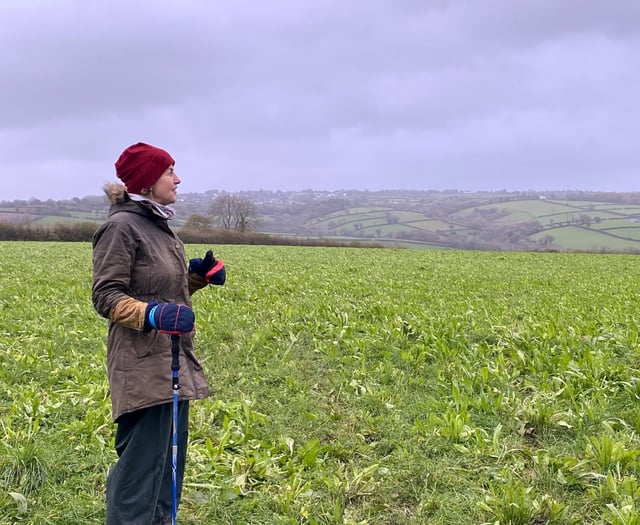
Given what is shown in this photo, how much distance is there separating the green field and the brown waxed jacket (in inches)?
58.5

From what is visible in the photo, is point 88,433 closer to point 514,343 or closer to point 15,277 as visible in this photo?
point 514,343

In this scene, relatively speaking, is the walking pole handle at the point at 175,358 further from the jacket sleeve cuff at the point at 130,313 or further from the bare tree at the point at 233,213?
the bare tree at the point at 233,213

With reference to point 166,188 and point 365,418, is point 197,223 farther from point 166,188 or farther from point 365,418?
point 166,188

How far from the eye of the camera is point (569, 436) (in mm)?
4969

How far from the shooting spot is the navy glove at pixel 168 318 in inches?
110

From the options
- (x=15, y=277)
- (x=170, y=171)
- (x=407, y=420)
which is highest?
(x=170, y=171)

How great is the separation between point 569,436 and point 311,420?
9.13ft

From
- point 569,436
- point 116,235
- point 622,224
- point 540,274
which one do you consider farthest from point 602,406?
point 622,224

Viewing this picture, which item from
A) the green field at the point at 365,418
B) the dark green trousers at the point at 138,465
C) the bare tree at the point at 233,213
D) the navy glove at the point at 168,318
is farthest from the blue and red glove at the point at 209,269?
the bare tree at the point at 233,213

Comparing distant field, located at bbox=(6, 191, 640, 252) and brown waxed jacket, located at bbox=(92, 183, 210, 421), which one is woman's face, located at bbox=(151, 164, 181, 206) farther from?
distant field, located at bbox=(6, 191, 640, 252)

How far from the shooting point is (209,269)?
11.5 ft

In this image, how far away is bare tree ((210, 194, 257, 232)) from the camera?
3201 inches

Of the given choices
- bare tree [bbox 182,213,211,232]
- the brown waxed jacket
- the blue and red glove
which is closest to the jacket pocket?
the brown waxed jacket

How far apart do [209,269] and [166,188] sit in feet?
2.21
